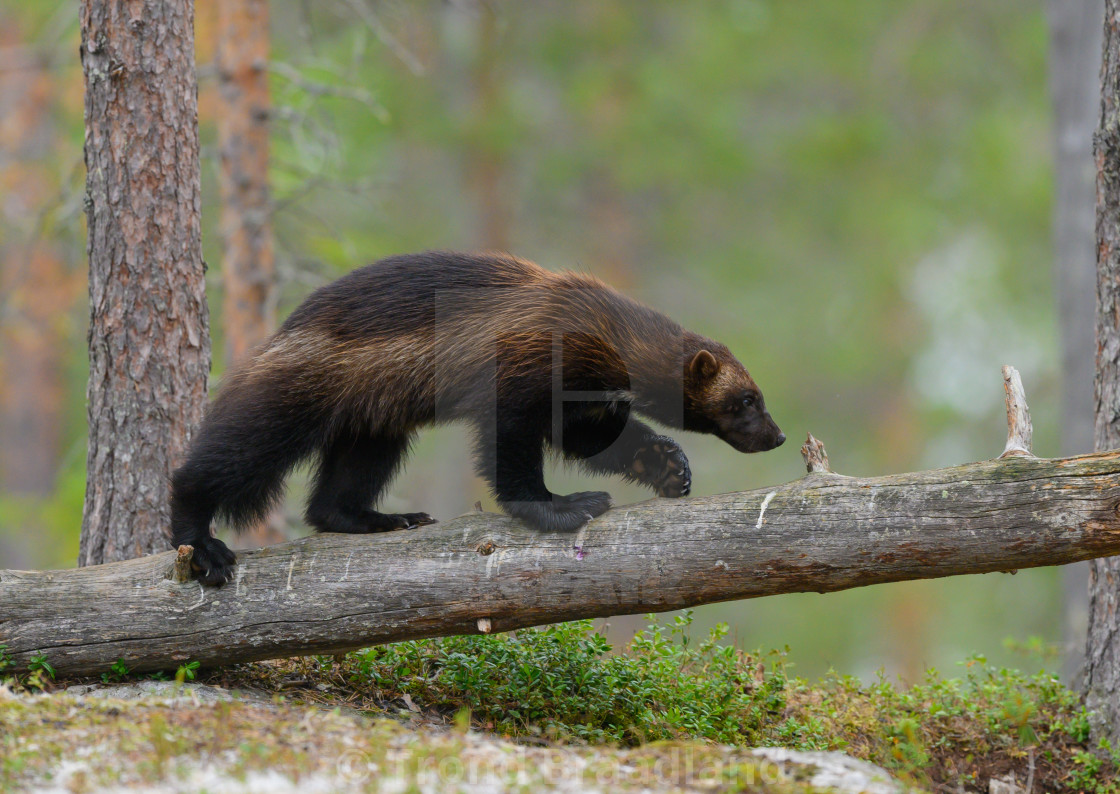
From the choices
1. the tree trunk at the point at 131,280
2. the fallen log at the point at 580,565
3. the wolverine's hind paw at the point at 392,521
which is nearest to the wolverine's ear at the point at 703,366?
the fallen log at the point at 580,565

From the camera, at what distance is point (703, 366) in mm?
5301

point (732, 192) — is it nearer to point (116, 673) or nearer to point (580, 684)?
point (580, 684)

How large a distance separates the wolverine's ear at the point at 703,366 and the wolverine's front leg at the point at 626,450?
376 mm

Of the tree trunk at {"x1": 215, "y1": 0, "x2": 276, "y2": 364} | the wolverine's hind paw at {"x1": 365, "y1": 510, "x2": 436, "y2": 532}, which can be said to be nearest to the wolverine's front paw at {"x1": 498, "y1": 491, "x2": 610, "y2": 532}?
the wolverine's hind paw at {"x1": 365, "y1": 510, "x2": 436, "y2": 532}

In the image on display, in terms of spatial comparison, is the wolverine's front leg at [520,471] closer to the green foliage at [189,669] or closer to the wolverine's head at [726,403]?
the wolverine's head at [726,403]

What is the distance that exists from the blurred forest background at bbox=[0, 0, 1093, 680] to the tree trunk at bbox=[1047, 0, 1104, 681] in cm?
256

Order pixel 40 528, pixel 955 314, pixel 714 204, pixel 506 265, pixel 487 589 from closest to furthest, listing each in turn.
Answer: pixel 487 589, pixel 506 265, pixel 40 528, pixel 714 204, pixel 955 314

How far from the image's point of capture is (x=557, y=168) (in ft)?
44.8

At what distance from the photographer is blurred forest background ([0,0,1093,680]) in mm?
13344

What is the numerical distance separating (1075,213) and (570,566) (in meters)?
8.79

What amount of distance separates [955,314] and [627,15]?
7.00 m

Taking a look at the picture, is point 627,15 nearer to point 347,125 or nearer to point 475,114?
point 475,114

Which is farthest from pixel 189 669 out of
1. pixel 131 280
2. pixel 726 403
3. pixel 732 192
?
pixel 732 192

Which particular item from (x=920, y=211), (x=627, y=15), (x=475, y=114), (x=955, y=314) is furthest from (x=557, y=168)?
(x=955, y=314)
